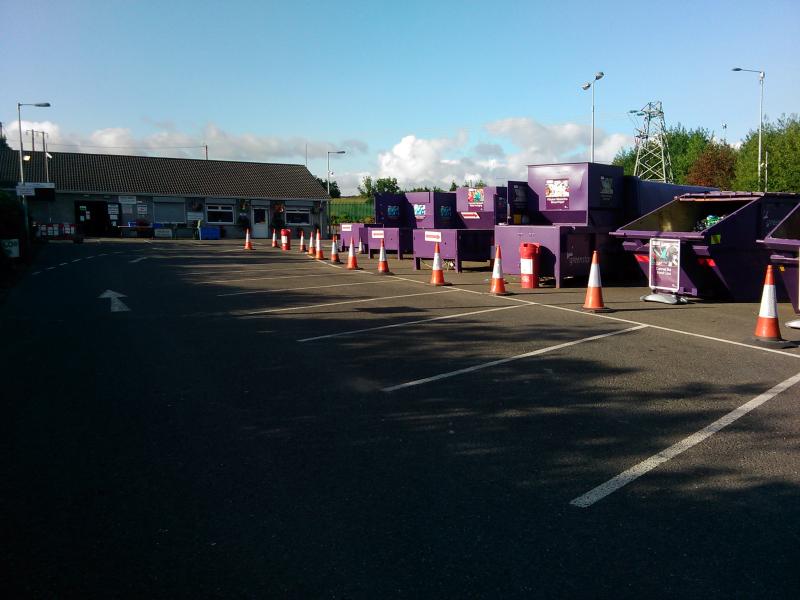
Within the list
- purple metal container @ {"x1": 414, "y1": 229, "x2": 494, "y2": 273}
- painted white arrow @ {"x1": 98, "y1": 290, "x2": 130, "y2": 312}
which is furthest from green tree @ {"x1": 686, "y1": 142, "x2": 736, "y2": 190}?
painted white arrow @ {"x1": 98, "y1": 290, "x2": 130, "y2": 312}

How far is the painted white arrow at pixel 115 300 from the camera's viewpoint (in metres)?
11.5

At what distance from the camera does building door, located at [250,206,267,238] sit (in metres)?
49.8

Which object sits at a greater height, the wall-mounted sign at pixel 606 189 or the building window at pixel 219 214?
the building window at pixel 219 214

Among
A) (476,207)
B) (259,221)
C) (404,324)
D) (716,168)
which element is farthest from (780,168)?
(404,324)

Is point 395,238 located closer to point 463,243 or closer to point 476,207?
point 476,207

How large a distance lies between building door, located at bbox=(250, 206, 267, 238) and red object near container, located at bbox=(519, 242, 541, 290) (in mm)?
37800

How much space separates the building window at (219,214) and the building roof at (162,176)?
88 centimetres

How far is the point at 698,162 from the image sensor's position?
5738cm

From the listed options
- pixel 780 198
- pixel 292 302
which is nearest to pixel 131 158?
pixel 292 302

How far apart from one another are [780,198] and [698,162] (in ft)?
162

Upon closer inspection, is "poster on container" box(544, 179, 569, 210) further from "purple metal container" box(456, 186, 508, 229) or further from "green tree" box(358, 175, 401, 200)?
"green tree" box(358, 175, 401, 200)

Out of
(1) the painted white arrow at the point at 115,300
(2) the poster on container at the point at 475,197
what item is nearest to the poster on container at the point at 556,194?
(2) the poster on container at the point at 475,197

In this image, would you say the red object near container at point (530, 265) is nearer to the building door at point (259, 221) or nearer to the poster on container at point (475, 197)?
the poster on container at point (475, 197)

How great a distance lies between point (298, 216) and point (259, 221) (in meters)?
3.04
